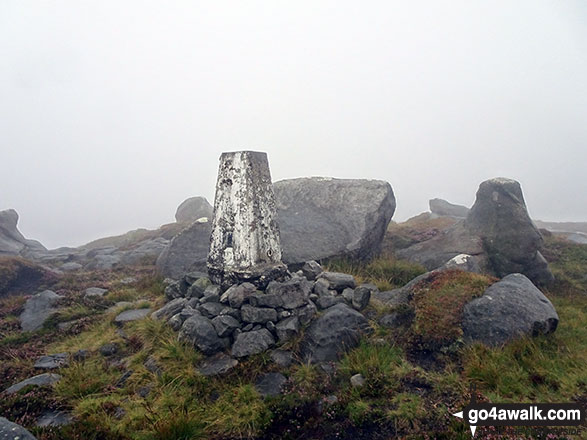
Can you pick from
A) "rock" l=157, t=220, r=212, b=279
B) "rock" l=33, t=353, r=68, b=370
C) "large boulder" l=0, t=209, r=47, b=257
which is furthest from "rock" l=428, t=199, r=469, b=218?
"large boulder" l=0, t=209, r=47, b=257

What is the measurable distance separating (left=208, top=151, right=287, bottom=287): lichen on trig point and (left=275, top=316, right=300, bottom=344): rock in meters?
1.21

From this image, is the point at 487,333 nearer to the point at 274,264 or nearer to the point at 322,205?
the point at 274,264

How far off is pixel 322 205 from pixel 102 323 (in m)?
8.60

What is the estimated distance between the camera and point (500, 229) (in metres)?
14.3

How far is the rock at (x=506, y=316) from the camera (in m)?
7.48

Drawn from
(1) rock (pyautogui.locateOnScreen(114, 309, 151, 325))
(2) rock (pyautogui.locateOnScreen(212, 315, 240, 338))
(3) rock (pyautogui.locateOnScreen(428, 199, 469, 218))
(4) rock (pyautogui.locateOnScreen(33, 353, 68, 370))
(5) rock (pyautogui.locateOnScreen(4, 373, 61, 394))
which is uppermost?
(2) rock (pyautogui.locateOnScreen(212, 315, 240, 338))

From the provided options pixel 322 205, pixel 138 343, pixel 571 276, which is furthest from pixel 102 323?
pixel 571 276

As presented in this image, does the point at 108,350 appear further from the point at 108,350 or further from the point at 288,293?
the point at 288,293

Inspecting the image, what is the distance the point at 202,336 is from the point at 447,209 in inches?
1407

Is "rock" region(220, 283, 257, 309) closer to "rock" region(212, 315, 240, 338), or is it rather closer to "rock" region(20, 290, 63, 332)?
"rock" region(212, 315, 240, 338)

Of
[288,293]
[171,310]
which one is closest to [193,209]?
[171,310]

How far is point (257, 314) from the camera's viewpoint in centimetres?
820

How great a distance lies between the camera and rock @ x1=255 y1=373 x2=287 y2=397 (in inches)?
266

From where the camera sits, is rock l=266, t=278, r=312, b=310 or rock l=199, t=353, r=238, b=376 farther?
rock l=266, t=278, r=312, b=310
